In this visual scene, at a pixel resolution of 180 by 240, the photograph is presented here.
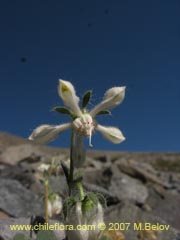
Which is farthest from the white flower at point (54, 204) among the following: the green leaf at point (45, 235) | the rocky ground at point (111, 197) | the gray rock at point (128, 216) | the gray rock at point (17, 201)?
the green leaf at point (45, 235)

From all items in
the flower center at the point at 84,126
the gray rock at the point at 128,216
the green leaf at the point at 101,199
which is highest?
the gray rock at the point at 128,216

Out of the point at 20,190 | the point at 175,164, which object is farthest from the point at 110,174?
the point at 175,164

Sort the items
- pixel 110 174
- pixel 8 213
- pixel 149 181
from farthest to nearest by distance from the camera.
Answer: pixel 149 181 < pixel 110 174 < pixel 8 213

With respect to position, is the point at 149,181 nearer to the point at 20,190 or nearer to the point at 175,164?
the point at 20,190

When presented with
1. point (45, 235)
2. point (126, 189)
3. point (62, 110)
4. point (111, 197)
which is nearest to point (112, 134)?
point (62, 110)

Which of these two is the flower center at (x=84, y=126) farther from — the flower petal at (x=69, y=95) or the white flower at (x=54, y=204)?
the white flower at (x=54, y=204)

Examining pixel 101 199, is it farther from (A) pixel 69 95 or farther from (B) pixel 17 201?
(B) pixel 17 201

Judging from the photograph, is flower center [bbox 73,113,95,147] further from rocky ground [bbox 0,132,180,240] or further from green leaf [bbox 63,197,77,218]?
rocky ground [bbox 0,132,180,240]

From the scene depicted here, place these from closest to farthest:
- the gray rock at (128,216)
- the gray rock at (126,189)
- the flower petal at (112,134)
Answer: the flower petal at (112,134)
the gray rock at (128,216)
the gray rock at (126,189)
